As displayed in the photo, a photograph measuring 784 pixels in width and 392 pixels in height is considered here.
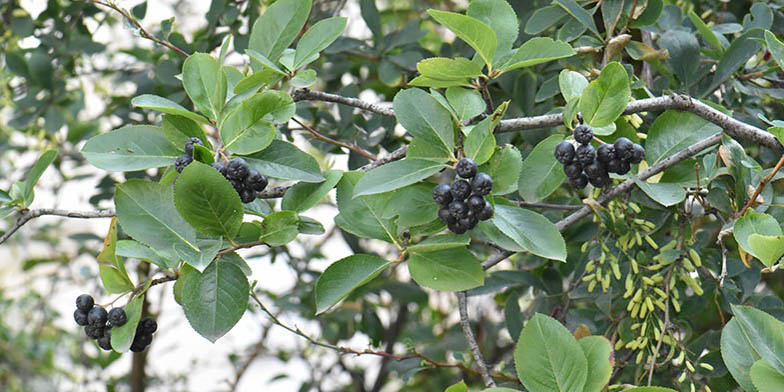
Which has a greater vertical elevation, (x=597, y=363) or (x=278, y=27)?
(x=278, y=27)

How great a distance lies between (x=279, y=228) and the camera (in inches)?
34.5

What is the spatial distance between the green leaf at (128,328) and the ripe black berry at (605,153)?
536mm

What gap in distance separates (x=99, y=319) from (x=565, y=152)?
56 cm

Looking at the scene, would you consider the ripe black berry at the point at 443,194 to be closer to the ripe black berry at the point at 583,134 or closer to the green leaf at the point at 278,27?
the ripe black berry at the point at 583,134

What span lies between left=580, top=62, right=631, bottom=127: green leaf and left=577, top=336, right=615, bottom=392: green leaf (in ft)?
0.79

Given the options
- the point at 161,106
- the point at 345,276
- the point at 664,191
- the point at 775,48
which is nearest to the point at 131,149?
the point at 161,106

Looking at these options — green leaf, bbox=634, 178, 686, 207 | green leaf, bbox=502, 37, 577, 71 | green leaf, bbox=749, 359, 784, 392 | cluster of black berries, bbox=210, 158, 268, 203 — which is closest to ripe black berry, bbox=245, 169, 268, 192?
cluster of black berries, bbox=210, 158, 268, 203

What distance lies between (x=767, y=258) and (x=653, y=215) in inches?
14.7

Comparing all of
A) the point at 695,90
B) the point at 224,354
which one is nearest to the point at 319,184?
the point at 695,90

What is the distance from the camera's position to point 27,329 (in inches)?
129

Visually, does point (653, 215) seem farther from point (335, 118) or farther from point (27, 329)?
point (27, 329)

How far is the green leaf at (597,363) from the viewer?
85 cm

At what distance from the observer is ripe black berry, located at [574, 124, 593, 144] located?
2.83 feet

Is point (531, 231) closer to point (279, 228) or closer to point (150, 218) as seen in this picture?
point (279, 228)
